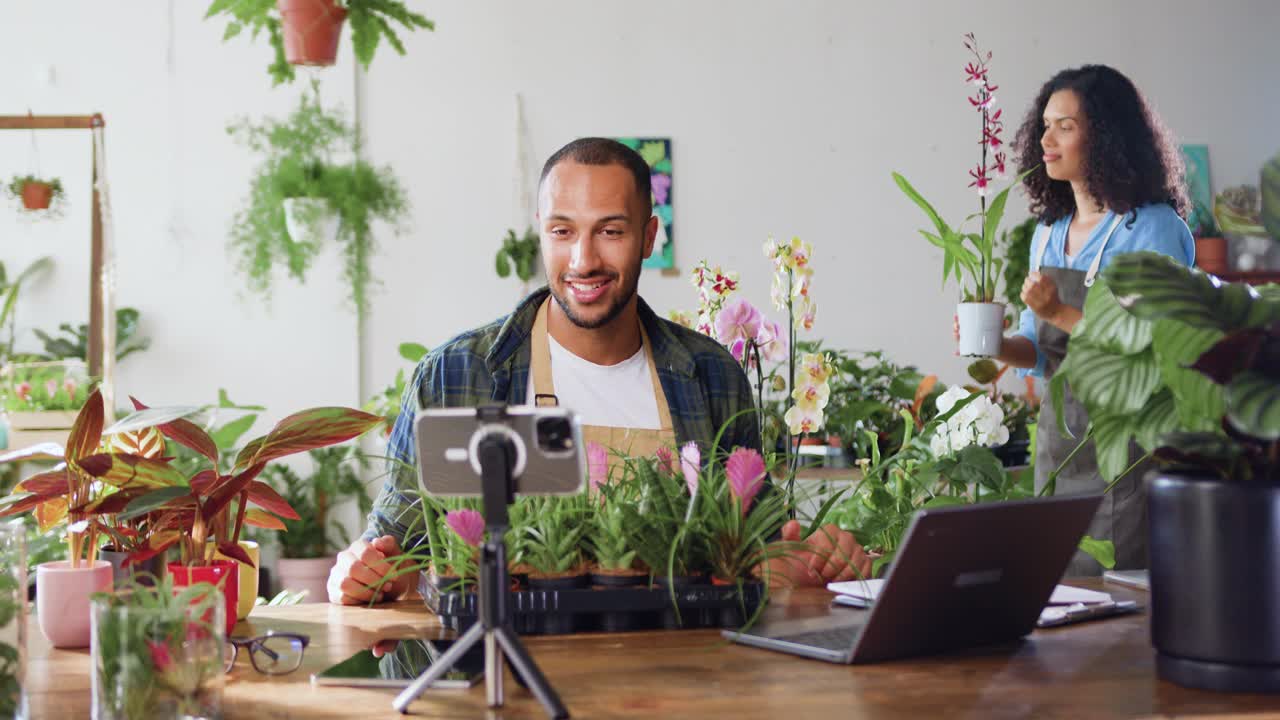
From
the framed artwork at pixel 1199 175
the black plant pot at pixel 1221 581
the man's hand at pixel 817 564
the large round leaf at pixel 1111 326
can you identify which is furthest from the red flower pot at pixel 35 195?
the framed artwork at pixel 1199 175

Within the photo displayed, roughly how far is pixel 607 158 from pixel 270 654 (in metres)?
1.20

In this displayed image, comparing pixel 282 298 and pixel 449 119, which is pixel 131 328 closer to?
pixel 282 298

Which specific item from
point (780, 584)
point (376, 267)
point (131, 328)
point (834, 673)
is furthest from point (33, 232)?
point (834, 673)

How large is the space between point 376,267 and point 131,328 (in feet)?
3.25

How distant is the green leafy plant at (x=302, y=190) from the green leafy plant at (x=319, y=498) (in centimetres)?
65

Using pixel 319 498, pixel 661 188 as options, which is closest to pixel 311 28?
pixel 661 188

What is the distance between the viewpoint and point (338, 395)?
496 centimetres

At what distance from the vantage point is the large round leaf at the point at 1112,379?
1081 mm

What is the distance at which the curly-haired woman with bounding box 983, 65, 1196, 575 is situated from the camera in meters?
2.77

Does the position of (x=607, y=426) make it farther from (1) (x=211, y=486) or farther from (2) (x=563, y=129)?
(2) (x=563, y=129)

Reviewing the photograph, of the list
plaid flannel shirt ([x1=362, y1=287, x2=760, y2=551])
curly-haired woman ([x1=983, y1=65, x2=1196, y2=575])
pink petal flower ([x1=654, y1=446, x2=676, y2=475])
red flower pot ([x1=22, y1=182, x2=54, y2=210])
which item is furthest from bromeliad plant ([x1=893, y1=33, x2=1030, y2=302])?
red flower pot ([x1=22, y1=182, x2=54, y2=210])

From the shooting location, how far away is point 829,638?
123cm

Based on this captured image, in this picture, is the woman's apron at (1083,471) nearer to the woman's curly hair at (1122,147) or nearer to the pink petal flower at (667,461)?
the woman's curly hair at (1122,147)

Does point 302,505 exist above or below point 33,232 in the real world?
below
